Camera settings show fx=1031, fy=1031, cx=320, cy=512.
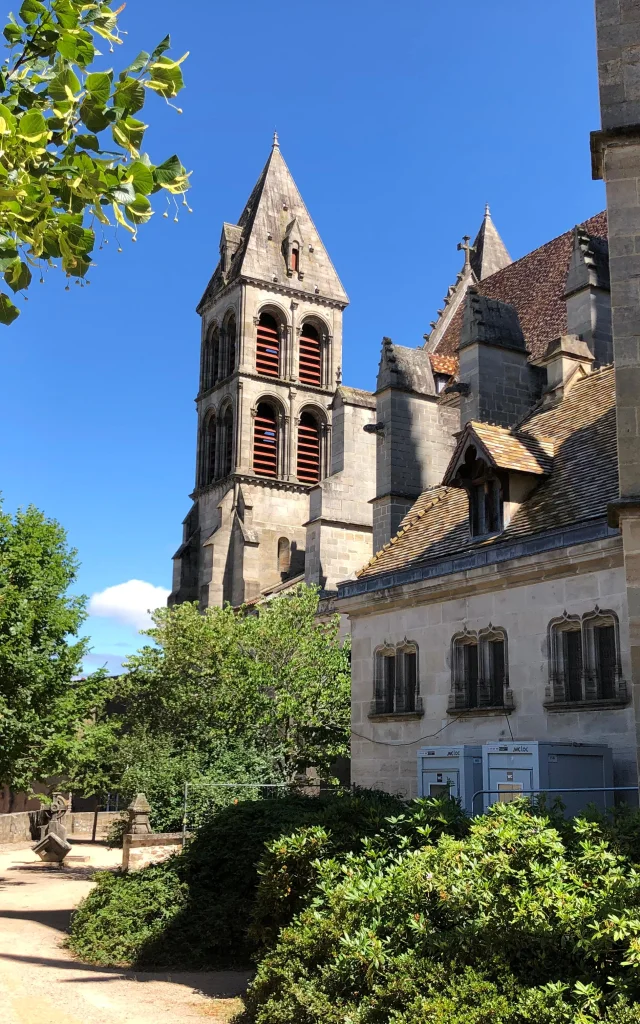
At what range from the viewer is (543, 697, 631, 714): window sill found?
1393 cm

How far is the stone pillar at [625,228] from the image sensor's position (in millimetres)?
10617

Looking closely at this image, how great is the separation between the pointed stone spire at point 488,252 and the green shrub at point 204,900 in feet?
114

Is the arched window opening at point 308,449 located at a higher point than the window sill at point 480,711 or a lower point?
higher

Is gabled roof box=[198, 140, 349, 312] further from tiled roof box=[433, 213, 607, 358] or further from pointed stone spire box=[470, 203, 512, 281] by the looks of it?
tiled roof box=[433, 213, 607, 358]

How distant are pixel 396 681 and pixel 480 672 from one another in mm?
2388

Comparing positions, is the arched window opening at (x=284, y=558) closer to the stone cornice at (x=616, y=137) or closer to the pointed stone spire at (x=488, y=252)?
the pointed stone spire at (x=488, y=252)

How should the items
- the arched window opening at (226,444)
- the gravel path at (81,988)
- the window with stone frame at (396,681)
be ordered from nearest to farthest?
the gravel path at (81,988)
the window with stone frame at (396,681)
the arched window opening at (226,444)

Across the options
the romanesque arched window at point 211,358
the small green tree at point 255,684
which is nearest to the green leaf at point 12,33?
the small green tree at point 255,684

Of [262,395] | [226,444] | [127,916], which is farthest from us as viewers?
[262,395]

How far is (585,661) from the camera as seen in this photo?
14.6 m

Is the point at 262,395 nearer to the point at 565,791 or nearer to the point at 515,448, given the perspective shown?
the point at 515,448

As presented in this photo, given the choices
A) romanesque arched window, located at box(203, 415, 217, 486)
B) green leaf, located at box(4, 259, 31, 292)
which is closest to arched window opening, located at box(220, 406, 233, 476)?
romanesque arched window, located at box(203, 415, 217, 486)

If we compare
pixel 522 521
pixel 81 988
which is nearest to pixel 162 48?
pixel 81 988

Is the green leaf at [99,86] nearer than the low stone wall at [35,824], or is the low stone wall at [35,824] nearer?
the green leaf at [99,86]
